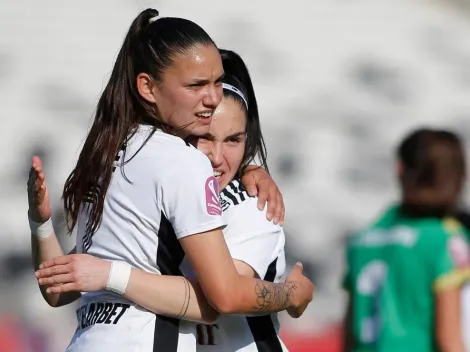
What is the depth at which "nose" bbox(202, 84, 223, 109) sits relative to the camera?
232cm

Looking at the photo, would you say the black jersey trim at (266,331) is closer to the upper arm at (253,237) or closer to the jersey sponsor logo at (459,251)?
the upper arm at (253,237)

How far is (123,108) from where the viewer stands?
2.33 meters

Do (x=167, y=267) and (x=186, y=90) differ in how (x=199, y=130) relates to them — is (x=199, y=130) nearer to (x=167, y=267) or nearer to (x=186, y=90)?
(x=186, y=90)

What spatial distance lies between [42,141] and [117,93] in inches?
118

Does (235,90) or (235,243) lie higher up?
(235,90)

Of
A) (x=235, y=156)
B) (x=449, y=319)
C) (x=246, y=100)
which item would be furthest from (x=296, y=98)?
(x=449, y=319)

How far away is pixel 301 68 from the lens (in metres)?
5.82

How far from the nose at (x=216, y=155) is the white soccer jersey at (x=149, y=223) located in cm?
25

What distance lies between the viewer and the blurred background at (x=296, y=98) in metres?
4.77

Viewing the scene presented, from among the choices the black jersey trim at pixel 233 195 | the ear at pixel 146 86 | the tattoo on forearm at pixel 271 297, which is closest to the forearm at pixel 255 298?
the tattoo on forearm at pixel 271 297

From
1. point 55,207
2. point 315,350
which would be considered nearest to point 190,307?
point 315,350

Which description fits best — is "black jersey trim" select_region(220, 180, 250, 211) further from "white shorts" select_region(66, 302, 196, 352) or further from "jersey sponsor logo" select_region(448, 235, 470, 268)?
"jersey sponsor logo" select_region(448, 235, 470, 268)

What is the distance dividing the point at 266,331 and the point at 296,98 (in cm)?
329

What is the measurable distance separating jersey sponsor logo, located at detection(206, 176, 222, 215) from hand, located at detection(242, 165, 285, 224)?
26cm
